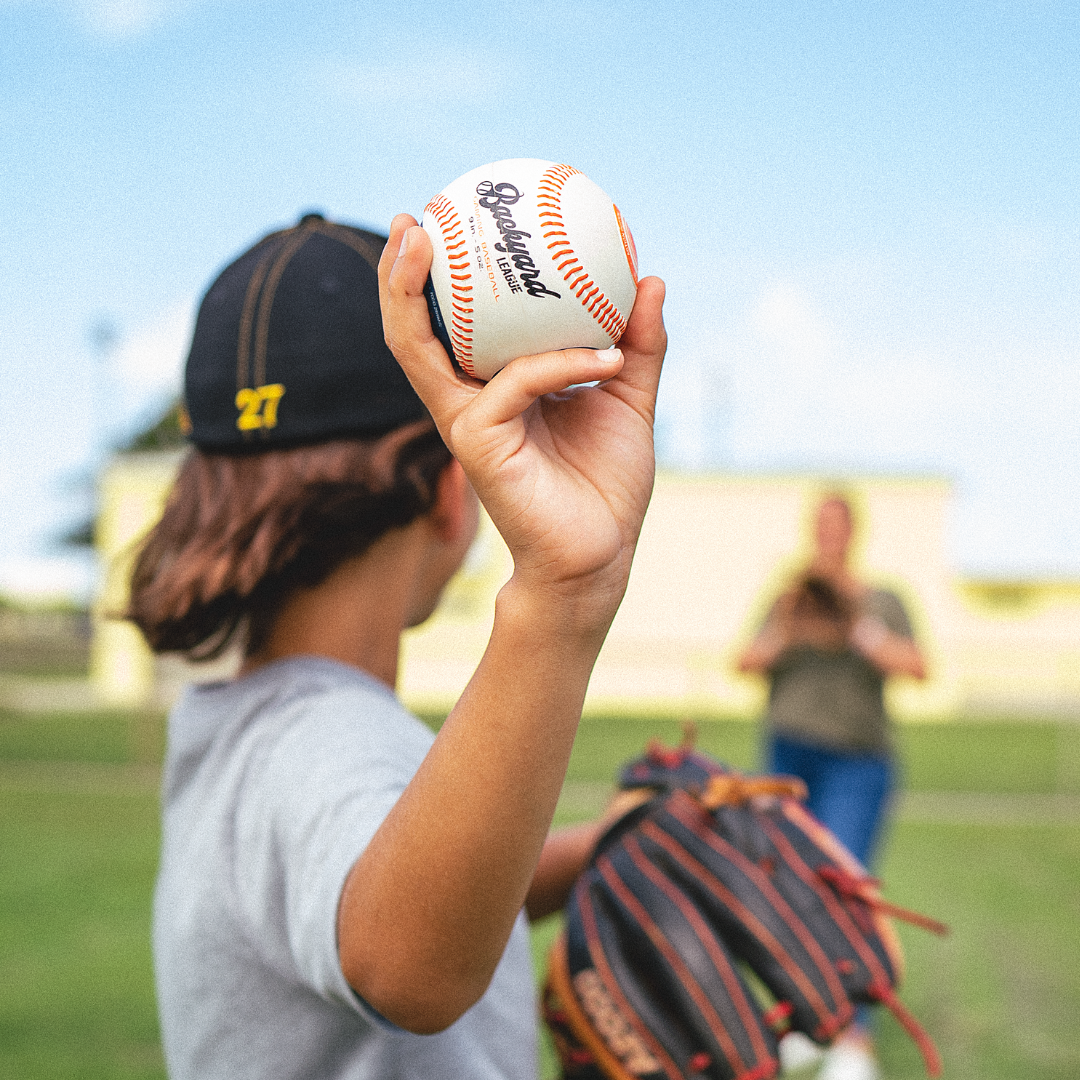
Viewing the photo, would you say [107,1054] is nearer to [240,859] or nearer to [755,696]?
[240,859]

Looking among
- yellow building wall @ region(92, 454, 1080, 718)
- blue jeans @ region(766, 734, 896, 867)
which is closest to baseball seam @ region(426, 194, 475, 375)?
blue jeans @ region(766, 734, 896, 867)

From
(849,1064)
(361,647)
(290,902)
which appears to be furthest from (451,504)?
(849,1064)

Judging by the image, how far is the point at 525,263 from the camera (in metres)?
1.15

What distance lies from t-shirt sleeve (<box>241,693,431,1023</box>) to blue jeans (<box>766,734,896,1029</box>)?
373cm

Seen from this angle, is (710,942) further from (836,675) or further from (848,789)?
(836,675)

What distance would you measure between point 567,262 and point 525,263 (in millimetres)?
41

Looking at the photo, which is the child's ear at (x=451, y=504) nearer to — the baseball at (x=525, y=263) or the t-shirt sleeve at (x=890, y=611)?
the baseball at (x=525, y=263)

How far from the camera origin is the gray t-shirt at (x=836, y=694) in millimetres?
4840

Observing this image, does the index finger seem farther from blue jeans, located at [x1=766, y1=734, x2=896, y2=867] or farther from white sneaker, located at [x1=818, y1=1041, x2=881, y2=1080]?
blue jeans, located at [x1=766, y1=734, x2=896, y2=867]

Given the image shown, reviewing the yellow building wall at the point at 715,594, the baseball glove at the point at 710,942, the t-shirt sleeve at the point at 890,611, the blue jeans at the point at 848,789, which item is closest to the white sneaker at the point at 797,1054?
the blue jeans at the point at 848,789

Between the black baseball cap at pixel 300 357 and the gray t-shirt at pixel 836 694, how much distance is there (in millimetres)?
3774

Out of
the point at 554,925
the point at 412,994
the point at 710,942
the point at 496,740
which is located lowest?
the point at 554,925

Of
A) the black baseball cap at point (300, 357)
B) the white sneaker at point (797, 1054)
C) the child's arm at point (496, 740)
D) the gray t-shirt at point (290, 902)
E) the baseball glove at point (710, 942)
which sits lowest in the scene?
the white sneaker at point (797, 1054)

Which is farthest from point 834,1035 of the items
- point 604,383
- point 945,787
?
point 945,787
